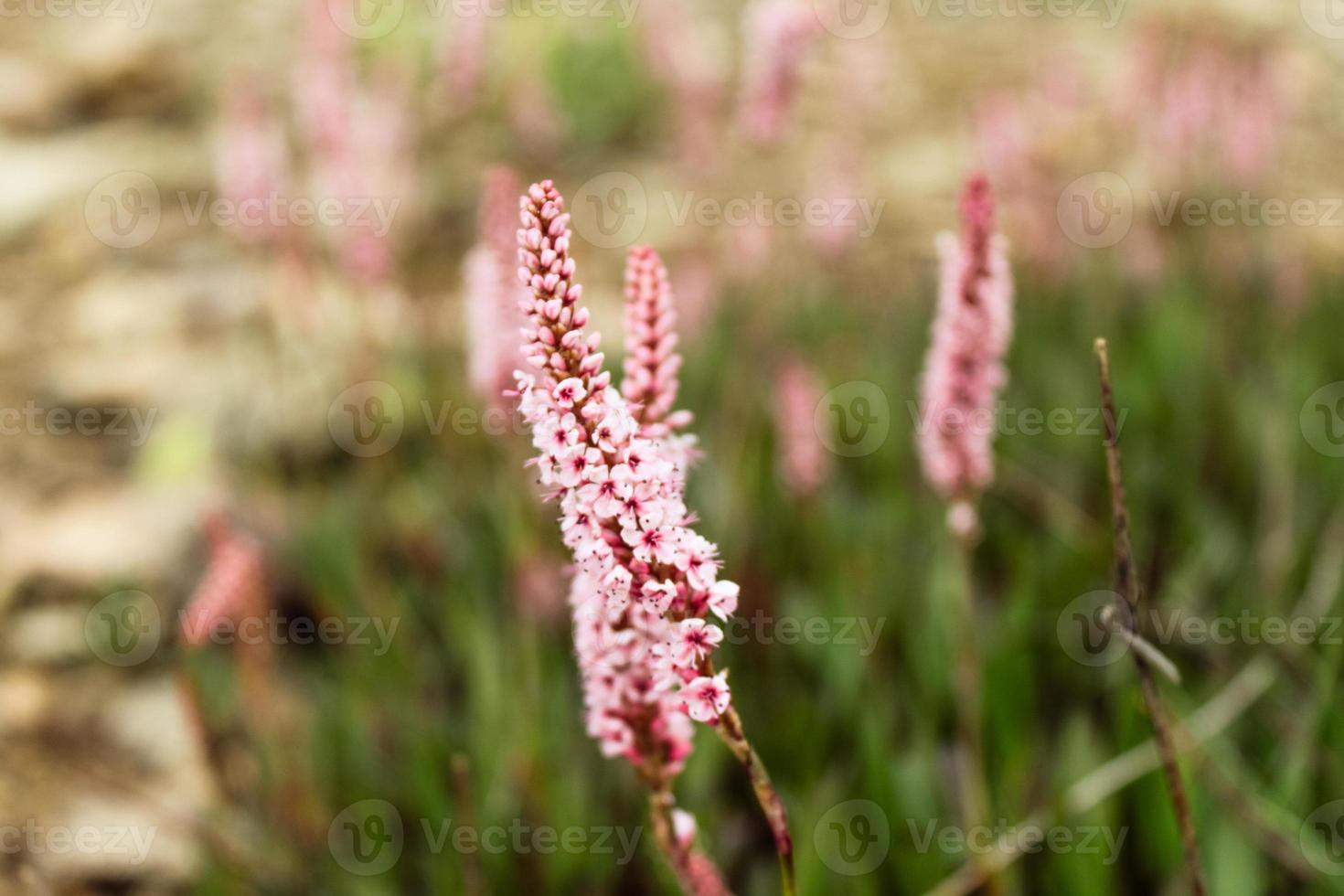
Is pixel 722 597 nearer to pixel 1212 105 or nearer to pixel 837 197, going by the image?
pixel 837 197

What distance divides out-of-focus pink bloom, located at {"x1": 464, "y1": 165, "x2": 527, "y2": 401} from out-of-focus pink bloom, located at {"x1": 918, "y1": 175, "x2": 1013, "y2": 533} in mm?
839

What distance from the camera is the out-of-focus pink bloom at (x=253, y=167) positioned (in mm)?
3625

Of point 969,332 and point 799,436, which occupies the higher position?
point 969,332

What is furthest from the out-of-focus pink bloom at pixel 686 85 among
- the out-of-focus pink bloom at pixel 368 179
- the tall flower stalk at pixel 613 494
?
the tall flower stalk at pixel 613 494

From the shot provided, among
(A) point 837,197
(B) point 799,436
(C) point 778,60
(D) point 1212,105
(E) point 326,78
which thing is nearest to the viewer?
(C) point 778,60

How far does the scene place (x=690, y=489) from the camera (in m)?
3.61

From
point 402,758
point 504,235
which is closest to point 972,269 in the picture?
point 504,235

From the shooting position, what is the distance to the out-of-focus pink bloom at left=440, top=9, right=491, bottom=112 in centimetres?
316

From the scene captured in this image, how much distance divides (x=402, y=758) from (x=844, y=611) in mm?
1149

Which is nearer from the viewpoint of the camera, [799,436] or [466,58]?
[799,436]

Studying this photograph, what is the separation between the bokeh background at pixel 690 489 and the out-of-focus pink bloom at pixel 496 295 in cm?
2

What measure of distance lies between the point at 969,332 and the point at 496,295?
1097 millimetres

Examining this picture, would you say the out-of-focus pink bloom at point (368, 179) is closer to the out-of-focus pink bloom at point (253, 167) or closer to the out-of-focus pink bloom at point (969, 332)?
the out-of-focus pink bloom at point (253, 167)

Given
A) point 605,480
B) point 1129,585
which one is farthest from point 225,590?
point 1129,585
